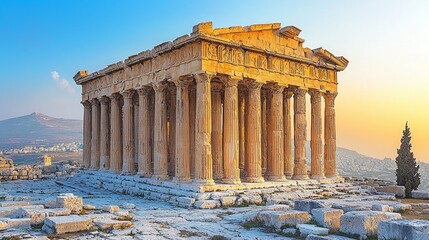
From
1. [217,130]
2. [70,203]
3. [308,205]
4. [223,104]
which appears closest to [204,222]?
[308,205]

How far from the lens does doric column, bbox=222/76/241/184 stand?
2084 cm

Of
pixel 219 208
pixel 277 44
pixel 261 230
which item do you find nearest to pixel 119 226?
pixel 261 230

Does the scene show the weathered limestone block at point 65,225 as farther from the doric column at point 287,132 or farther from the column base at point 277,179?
the doric column at point 287,132

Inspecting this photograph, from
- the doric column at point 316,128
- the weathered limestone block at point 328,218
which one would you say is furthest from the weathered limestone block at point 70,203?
the doric column at point 316,128

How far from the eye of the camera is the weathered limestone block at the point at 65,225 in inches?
477

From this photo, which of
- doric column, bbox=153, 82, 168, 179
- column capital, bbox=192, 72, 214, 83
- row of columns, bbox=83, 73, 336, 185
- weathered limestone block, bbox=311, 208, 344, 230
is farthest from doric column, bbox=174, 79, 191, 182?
weathered limestone block, bbox=311, 208, 344, 230

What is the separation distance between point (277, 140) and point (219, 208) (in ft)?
22.8

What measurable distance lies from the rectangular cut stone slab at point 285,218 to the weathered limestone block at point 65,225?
5.50 m

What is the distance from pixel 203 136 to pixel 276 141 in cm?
528

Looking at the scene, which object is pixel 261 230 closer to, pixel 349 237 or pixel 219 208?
pixel 349 237

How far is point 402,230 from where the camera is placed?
394 inches

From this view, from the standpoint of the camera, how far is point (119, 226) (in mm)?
13016

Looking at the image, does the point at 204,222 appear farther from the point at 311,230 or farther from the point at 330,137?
the point at 330,137

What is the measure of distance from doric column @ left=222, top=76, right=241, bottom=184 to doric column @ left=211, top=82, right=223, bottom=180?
216 cm
